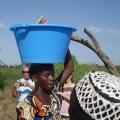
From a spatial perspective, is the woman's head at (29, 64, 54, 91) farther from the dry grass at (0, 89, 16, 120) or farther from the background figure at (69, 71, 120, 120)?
the dry grass at (0, 89, 16, 120)

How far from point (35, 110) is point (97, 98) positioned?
1940 millimetres

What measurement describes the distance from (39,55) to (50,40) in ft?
0.45

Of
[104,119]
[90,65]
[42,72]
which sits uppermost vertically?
[90,65]

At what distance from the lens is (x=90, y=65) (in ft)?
63.1

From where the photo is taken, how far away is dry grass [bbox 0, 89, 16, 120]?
1106 centimetres

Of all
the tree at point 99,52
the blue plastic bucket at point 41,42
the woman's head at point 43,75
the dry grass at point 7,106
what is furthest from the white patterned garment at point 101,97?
the dry grass at point 7,106

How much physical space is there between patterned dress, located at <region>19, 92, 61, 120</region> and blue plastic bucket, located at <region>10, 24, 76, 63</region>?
326 mm

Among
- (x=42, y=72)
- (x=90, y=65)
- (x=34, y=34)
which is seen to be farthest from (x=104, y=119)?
(x=90, y=65)

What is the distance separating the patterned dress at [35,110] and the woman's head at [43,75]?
142 millimetres

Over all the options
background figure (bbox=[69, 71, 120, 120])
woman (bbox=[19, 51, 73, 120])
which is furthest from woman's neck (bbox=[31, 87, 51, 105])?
background figure (bbox=[69, 71, 120, 120])

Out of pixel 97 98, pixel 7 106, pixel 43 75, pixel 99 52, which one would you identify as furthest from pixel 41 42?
pixel 7 106

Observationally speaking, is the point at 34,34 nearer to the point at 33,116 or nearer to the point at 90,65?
the point at 33,116

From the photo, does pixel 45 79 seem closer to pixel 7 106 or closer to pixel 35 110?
pixel 35 110

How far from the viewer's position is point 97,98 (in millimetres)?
1239
